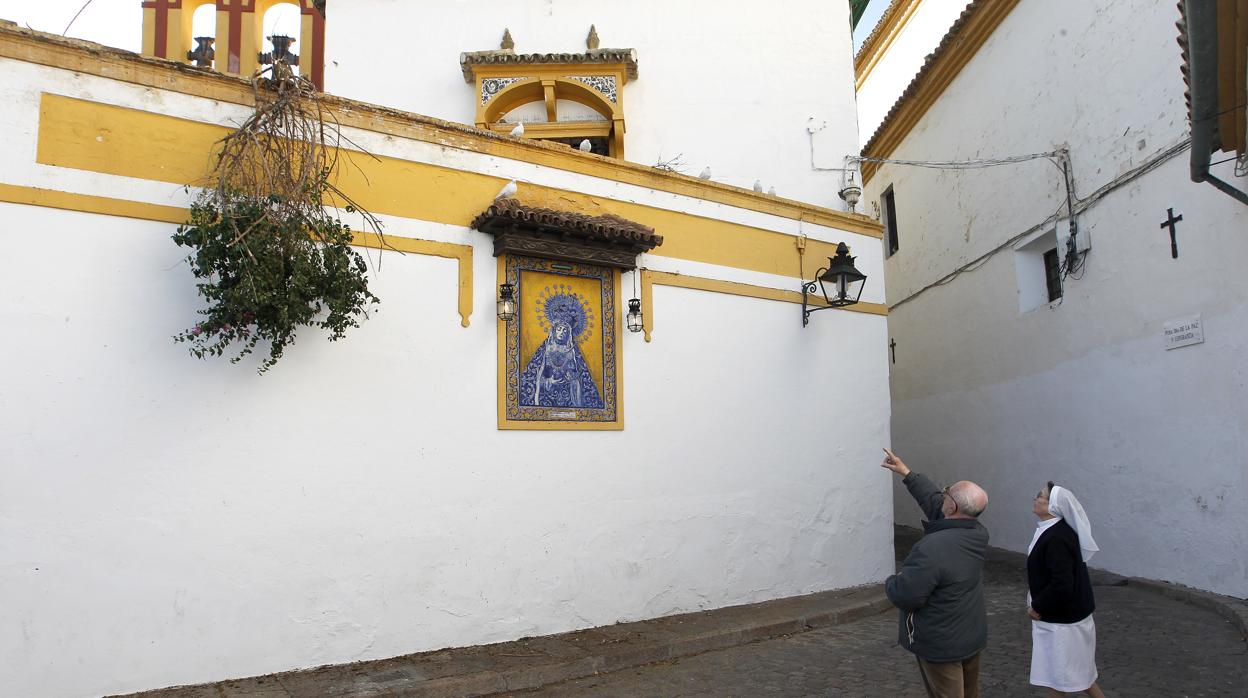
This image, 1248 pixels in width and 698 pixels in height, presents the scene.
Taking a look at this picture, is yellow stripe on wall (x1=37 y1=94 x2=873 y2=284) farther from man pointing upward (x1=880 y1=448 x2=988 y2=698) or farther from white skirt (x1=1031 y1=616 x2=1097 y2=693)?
white skirt (x1=1031 y1=616 x2=1097 y2=693)

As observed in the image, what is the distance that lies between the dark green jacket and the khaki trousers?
0.22ft

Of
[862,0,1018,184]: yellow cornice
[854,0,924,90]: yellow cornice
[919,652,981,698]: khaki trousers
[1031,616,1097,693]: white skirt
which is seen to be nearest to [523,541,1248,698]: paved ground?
[1031,616,1097,693]: white skirt

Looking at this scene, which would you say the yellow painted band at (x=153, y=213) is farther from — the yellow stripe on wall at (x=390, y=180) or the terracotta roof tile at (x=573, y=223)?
the terracotta roof tile at (x=573, y=223)

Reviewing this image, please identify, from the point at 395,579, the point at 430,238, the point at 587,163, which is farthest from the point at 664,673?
the point at 587,163

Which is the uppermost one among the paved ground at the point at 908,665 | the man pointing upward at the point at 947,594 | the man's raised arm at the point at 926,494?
the man's raised arm at the point at 926,494

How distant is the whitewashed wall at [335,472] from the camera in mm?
4566

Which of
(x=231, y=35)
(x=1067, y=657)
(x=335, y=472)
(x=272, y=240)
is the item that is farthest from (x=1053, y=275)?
(x=231, y=35)

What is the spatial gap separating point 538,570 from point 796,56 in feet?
21.5

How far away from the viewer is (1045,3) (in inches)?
369

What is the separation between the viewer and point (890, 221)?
45.9 ft

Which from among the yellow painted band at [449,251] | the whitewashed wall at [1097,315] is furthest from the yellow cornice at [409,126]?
the whitewashed wall at [1097,315]

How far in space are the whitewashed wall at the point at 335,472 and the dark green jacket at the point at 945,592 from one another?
125 inches

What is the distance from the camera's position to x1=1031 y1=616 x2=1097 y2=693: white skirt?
13.4ft

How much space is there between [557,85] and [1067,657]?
7.37 meters
